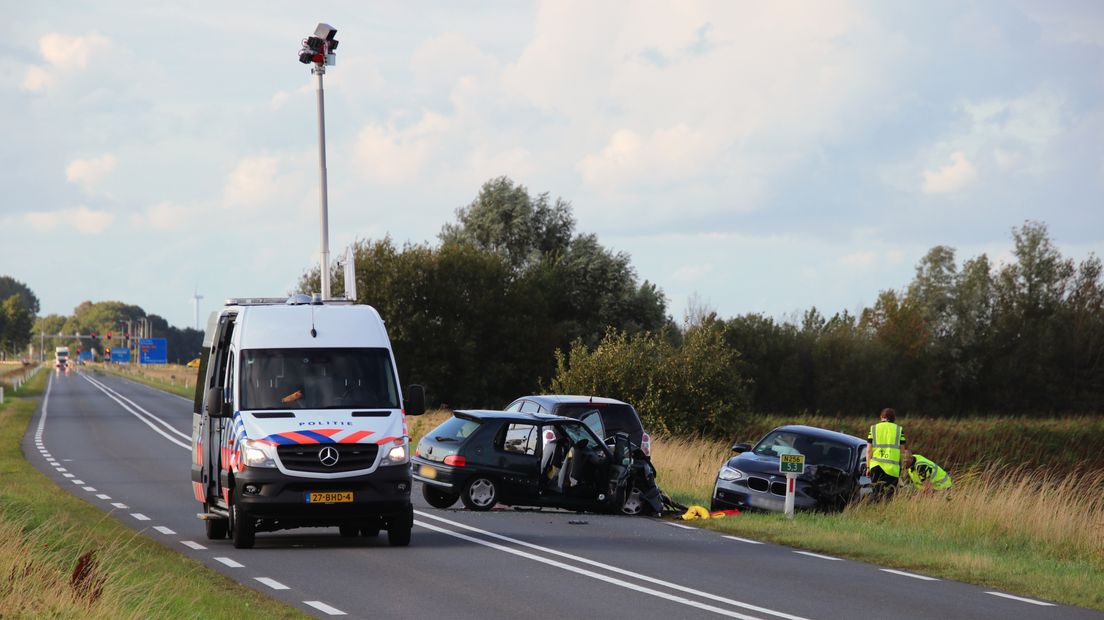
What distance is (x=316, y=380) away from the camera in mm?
15633

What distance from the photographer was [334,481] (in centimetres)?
1484

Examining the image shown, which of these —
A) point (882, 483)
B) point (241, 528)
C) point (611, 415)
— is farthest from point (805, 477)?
point (241, 528)

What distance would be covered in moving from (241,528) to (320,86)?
13.6 m

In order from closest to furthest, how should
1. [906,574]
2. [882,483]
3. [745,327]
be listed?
[906,574] < [882,483] < [745,327]

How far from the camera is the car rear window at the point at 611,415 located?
2302 centimetres

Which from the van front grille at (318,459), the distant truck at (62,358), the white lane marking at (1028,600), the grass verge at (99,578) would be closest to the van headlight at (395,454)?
the van front grille at (318,459)

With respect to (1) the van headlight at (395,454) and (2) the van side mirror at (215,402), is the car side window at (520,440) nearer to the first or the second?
(1) the van headlight at (395,454)

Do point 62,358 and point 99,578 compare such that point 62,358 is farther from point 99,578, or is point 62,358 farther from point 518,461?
point 99,578

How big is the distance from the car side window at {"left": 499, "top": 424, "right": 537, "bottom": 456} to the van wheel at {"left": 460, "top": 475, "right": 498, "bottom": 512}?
1.85 ft

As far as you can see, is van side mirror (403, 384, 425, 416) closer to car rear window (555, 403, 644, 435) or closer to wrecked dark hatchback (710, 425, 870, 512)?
wrecked dark hatchback (710, 425, 870, 512)

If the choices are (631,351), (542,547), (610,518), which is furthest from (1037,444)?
(542,547)

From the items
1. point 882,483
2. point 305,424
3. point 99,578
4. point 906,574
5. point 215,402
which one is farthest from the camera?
Answer: point 882,483

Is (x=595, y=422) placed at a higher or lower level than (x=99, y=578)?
higher

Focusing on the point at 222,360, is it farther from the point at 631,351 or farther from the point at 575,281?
the point at 575,281
